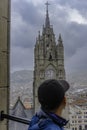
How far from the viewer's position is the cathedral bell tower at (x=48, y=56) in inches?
713

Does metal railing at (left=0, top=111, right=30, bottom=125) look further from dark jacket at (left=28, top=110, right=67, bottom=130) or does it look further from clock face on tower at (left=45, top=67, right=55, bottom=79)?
clock face on tower at (left=45, top=67, right=55, bottom=79)

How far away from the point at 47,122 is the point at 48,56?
1784 cm

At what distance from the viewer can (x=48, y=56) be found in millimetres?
18391

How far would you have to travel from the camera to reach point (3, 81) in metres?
0.97

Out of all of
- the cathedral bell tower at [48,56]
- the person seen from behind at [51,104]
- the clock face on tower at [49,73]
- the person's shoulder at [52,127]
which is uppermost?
the cathedral bell tower at [48,56]

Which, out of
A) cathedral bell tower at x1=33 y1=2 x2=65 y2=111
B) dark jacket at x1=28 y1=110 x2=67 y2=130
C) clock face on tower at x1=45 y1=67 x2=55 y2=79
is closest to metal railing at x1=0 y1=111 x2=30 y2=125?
dark jacket at x1=28 y1=110 x2=67 y2=130

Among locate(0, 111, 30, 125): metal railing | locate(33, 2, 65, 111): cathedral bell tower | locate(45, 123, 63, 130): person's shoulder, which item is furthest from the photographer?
locate(33, 2, 65, 111): cathedral bell tower

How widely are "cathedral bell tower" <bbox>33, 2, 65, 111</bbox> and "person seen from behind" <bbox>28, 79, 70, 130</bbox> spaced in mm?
17291

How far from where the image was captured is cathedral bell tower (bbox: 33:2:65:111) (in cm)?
1811

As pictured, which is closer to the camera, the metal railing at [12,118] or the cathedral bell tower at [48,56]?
the metal railing at [12,118]

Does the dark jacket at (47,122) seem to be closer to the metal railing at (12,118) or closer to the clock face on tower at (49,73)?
the metal railing at (12,118)

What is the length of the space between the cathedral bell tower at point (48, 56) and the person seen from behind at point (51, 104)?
1729cm

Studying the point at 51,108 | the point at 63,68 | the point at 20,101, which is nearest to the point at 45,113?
the point at 51,108

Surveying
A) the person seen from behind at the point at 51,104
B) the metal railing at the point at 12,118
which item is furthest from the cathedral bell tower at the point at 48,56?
the person seen from behind at the point at 51,104
